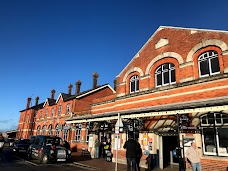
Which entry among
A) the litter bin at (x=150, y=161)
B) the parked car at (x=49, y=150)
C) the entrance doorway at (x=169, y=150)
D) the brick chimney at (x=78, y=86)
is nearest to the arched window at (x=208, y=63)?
the entrance doorway at (x=169, y=150)

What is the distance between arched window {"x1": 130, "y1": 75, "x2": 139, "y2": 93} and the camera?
50.9 feet

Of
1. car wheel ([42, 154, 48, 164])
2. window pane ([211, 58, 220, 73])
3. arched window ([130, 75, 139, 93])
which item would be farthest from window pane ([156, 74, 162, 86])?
car wheel ([42, 154, 48, 164])

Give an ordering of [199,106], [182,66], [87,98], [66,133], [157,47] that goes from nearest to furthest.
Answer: [199,106]
[182,66]
[157,47]
[66,133]
[87,98]

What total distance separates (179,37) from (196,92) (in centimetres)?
428

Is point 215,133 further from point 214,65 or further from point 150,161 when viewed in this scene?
point 150,161

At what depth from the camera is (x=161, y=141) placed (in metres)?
12.4

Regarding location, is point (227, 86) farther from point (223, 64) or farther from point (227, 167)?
point (227, 167)

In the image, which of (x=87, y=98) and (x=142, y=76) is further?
Result: (x=87, y=98)

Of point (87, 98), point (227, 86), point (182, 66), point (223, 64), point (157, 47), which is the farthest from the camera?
point (87, 98)

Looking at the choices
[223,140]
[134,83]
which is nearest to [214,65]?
[223,140]

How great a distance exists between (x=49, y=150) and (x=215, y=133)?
404 inches

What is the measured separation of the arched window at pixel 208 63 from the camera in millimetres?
11117

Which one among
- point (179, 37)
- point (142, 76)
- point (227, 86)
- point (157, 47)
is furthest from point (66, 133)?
point (227, 86)

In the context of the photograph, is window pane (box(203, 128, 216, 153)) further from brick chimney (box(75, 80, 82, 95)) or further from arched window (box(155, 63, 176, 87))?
brick chimney (box(75, 80, 82, 95))
